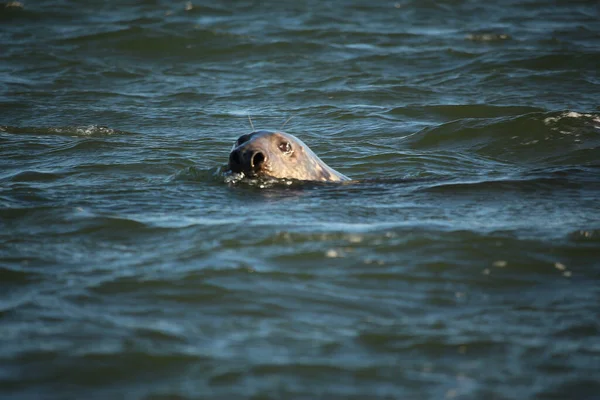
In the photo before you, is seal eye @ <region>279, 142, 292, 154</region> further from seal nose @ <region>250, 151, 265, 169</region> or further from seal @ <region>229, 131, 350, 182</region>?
seal nose @ <region>250, 151, 265, 169</region>

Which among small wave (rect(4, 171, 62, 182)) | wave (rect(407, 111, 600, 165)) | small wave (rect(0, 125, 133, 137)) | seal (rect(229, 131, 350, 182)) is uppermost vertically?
seal (rect(229, 131, 350, 182))

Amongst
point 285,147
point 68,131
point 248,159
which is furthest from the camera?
point 68,131

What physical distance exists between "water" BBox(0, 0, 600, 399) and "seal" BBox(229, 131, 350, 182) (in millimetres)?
148

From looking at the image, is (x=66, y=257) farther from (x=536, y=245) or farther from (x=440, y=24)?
(x=440, y=24)

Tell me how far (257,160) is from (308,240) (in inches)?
59.9

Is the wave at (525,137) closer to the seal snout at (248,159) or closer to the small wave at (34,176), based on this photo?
the seal snout at (248,159)

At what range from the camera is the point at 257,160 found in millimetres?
6965

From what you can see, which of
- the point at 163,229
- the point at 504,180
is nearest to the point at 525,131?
the point at 504,180

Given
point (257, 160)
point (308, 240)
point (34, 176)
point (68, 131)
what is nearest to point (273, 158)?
point (257, 160)

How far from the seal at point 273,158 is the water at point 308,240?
0.48 ft

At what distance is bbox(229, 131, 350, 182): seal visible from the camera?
22.8ft

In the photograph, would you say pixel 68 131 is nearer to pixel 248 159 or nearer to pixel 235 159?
pixel 235 159

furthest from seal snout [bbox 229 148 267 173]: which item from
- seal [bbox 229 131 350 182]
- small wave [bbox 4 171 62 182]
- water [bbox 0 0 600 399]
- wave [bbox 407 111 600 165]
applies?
wave [bbox 407 111 600 165]

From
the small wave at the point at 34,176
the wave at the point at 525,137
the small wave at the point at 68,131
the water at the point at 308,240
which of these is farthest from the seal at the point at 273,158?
the small wave at the point at 68,131
